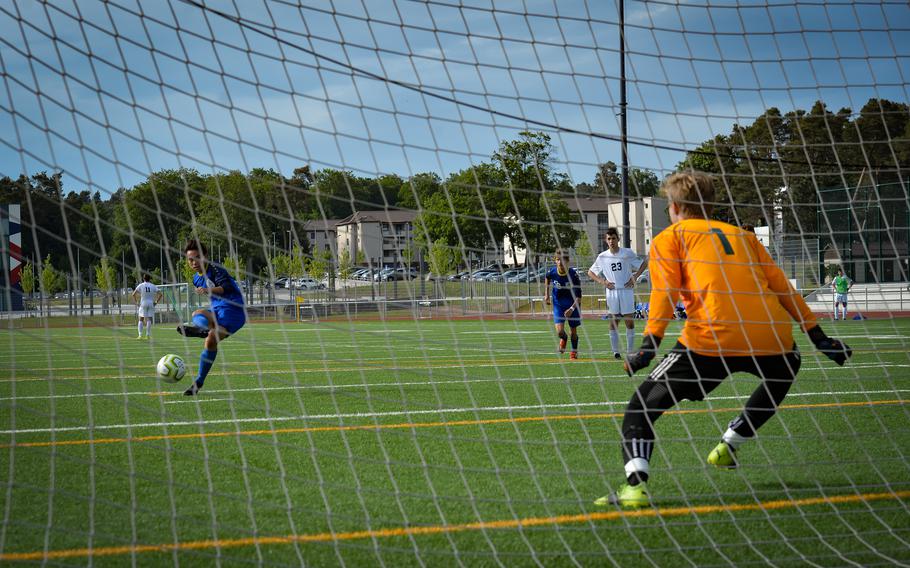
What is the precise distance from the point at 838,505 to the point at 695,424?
7.00 feet

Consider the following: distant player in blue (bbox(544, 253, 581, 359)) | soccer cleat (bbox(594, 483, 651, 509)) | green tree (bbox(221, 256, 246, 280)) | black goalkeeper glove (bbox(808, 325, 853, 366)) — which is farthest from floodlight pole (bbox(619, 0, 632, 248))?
distant player in blue (bbox(544, 253, 581, 359))

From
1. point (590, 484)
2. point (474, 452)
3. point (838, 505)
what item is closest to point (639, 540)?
point (590, 484)

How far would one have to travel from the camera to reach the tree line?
441cm

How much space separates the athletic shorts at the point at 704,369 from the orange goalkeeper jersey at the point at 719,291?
0.07 m

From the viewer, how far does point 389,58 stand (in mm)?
4938

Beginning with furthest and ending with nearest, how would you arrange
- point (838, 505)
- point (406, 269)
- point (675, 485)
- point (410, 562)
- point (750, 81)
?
point (406, 269) < point (750, 81) < point (675, 485) < point (838, 505) < point (410, 562)

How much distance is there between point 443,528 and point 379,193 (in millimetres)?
2082

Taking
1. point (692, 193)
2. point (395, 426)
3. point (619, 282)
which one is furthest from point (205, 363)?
point (619, 282)

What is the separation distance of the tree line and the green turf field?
782 millimetres

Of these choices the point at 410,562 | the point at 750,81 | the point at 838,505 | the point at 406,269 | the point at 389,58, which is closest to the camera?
the point at 410,562

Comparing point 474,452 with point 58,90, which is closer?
point 58,90

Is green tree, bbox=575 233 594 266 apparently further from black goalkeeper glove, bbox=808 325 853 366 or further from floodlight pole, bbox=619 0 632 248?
black goalkeeper glove, bbox=808 325 853 366

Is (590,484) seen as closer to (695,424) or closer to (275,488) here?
(275,488)

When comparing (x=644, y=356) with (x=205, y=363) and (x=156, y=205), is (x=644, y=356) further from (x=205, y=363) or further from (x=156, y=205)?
(x=205, y=363)
